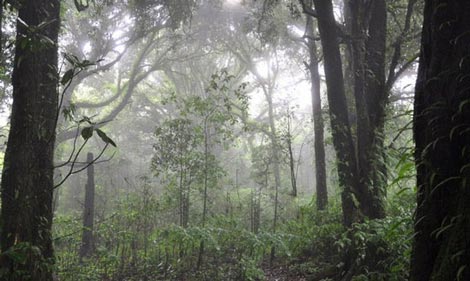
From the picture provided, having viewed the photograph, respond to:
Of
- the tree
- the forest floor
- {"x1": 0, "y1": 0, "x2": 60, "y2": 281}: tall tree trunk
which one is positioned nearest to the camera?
the tree

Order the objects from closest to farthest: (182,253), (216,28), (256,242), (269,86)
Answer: (256,242) < (182,253) < (216,28) < (269,86)

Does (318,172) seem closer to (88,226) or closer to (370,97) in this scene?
(370,97)

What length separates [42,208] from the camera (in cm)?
431

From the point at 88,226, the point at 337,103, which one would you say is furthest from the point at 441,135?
the point at 88,226

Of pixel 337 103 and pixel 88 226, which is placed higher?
pixel 337 103

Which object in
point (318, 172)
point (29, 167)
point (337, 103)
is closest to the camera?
point (29, 167)

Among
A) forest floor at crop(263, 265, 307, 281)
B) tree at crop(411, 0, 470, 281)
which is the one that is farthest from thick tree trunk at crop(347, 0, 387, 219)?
tree at crop(411, 0, 470, 281)

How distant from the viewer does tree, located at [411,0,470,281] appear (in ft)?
6.38

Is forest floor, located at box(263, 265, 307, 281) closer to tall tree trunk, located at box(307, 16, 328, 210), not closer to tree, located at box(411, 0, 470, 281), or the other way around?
tall tree trunk, located at box(307, 16, 328, 210)

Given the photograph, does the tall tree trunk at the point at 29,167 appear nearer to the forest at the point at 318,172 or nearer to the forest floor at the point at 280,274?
the forest at the point at 318,172

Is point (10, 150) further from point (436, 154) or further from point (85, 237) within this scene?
point (85, 237)

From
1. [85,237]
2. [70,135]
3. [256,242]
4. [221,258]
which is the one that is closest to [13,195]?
[256,242]

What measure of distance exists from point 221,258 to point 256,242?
1731 millimetres

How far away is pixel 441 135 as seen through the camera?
6.72ft
